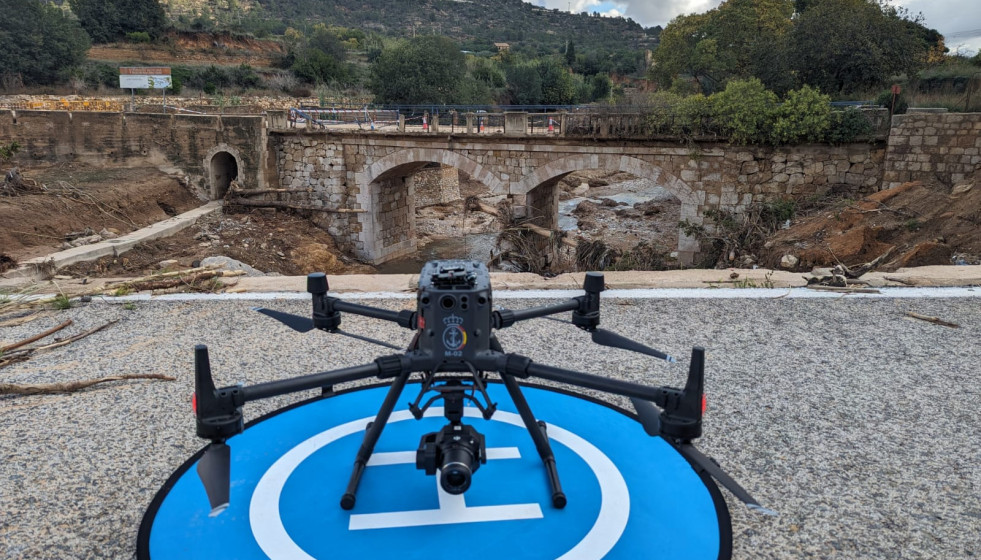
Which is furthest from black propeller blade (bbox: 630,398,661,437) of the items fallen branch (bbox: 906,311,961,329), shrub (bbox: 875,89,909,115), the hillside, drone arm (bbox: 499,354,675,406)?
the hillside

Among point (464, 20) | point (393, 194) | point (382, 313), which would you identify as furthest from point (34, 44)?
point (464, 20)

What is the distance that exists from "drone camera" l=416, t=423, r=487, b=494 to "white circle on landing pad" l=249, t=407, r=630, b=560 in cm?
79

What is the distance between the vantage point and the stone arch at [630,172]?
62.2 feet

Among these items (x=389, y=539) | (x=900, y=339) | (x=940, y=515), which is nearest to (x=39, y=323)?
(x=389, y=539)

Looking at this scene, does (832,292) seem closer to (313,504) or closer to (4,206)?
(313,504)

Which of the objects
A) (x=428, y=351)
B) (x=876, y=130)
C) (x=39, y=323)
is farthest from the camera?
(x=876, y=130)

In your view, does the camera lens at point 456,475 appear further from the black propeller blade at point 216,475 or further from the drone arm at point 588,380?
the black propeller blade at point 216,475

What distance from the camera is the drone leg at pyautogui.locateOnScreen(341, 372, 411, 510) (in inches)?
168

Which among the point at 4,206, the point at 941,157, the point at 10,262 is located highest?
the point at 941,157

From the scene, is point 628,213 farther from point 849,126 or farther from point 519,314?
point 519,314

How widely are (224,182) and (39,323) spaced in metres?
19.1

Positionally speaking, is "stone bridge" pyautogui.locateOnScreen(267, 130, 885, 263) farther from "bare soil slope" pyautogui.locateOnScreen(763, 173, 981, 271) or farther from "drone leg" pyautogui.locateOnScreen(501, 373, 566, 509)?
"drone leg" pyautogui.locateOnScreen(501, 373, 566, 509)

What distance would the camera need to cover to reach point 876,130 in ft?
54.3

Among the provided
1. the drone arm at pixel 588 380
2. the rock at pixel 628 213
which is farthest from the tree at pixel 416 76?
the drone arm at pixel 588 380
